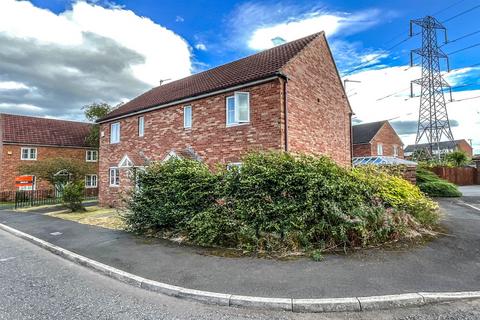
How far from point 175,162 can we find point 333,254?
18.0 feet

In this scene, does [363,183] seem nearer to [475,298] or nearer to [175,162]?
[475,298]

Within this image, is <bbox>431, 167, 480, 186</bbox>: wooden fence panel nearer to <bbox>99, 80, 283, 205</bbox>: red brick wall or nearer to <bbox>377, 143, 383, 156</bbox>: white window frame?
<bbox>377, 143, 383, 156</bbox>: white window frame

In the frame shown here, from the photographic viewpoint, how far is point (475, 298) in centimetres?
425

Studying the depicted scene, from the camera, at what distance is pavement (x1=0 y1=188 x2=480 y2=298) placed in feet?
15.0

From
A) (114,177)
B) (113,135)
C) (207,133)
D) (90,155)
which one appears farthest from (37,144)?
(207,133)

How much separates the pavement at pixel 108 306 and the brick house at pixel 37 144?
2329cm

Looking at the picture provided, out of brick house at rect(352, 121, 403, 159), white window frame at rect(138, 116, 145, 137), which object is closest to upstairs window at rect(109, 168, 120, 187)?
white window frame at rect(138, 116, 145, 137)

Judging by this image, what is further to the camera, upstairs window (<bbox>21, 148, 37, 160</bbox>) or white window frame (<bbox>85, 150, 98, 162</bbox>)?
white window frame (<bbox>85, 150, 98, 162</bbox>)

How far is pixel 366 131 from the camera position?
35906 mm

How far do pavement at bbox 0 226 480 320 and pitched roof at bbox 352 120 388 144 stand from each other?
1260 inches

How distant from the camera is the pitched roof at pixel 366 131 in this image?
33844mm

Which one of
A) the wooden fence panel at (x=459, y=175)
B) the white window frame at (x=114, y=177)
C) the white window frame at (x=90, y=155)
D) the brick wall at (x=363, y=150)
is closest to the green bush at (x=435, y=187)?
the wooden fence panel at (x=459, y=175)

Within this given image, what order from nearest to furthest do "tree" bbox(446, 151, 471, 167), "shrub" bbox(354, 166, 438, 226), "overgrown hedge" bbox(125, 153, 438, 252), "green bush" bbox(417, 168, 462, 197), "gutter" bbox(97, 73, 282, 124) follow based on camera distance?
"overgrown hedge" bbox(125, 153, 438, 252), "shrub" bbox(354, 166, 438, 226), "gutter" bbox(97, 73, 282, 124), "green bush" bbox(417, 168, 462, 197), "tree" bbox(446, 151, 471, 167)

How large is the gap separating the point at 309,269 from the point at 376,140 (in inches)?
1277
